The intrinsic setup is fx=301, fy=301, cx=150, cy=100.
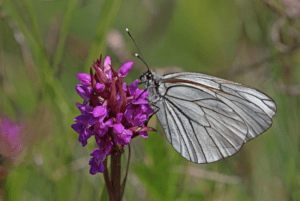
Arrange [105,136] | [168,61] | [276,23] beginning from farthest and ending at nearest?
1. [168,61]
2. [276,23]
3. [105,136]

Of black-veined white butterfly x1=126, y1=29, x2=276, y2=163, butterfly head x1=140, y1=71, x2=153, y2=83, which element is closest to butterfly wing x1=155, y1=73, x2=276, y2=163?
black-veined white butterfly x1=126, y1=29, x2=276, y2=163

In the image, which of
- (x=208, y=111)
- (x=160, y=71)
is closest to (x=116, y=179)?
(x=208, y=111)

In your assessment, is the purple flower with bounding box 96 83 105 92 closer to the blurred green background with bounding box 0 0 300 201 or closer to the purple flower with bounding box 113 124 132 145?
the purple flower with bounding box 113 124 132 145

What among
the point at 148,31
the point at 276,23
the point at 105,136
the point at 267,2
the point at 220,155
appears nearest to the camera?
the point at 105,136

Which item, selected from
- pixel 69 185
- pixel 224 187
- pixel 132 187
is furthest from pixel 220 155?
pixel 69 185

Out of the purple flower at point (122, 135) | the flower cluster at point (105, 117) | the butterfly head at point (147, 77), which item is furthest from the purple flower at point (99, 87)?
the butterfly head at point (147, 77)

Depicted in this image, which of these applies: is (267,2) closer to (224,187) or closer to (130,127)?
(224,187)

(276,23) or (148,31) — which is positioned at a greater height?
(148,31)

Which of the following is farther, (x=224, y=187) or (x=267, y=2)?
(x=267, y=2)

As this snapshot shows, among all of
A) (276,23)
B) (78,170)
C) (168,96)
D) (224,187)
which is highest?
(276,23)
